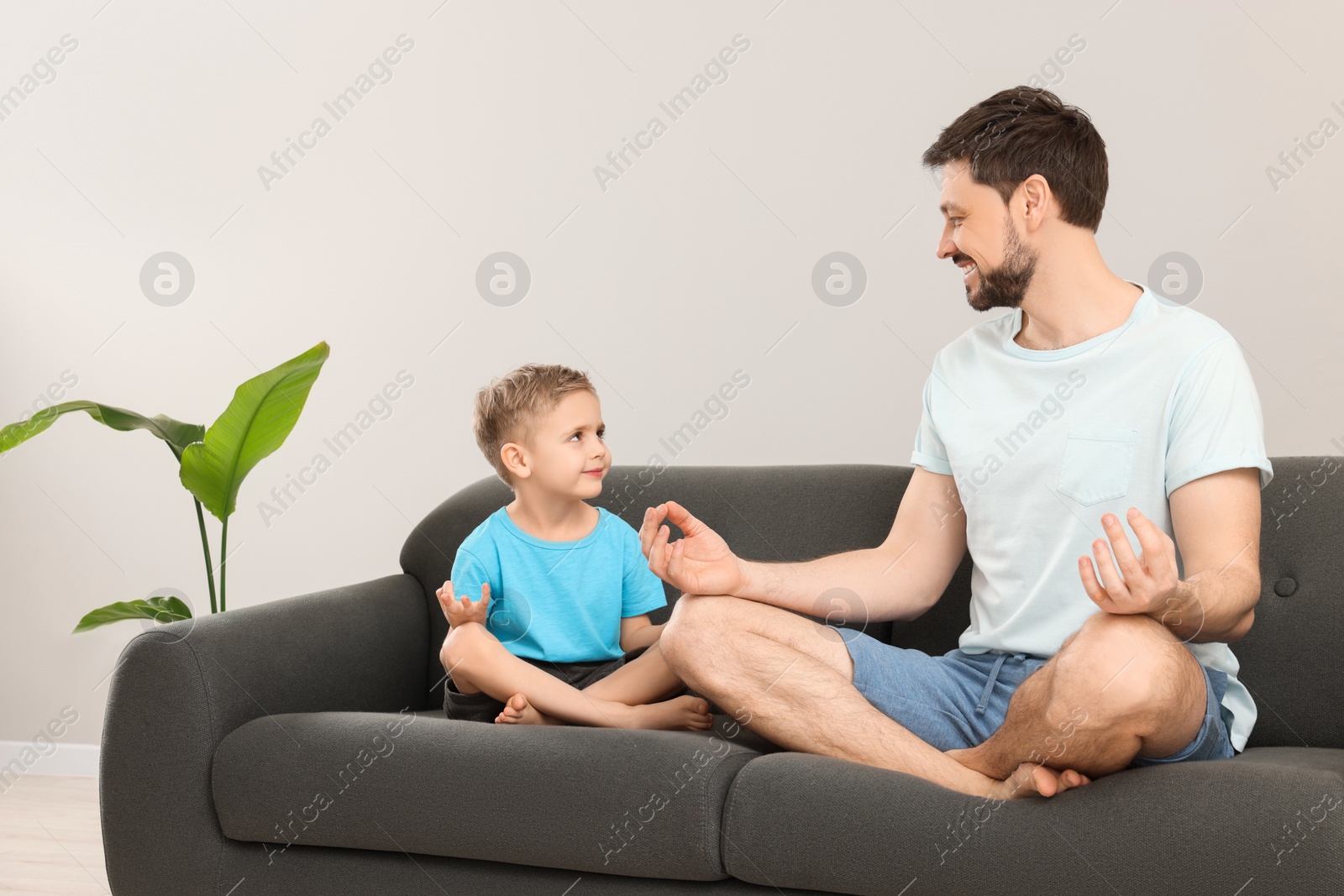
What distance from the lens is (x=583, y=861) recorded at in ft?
5.13

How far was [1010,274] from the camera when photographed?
1.83m

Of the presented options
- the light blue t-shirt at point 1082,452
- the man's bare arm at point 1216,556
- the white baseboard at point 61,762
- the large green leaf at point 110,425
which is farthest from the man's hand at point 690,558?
the white baseboard at point 61,762

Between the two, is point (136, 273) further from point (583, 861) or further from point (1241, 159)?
point (1241, 159)

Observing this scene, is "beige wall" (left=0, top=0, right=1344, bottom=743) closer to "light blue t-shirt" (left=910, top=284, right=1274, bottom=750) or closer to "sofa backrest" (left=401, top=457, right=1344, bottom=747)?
"sofa backrest" (left=401, top=457, right=1344, bottom=747)

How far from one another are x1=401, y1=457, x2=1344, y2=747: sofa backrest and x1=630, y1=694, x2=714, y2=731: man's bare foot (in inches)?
10.0

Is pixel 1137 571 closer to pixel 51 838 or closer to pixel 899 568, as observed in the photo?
pixel 899 568

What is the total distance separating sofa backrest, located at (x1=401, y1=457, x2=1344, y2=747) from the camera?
1.82m

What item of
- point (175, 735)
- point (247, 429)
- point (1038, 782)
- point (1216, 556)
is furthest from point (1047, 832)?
point (247, 429)

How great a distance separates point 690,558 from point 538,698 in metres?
0.34

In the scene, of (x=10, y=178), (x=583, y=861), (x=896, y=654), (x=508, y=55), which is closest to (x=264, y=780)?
(x=583, y=861)

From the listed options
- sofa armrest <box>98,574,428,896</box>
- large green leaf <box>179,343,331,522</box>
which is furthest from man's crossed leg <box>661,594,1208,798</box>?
large green leaf <box>179,343,331,522</box>

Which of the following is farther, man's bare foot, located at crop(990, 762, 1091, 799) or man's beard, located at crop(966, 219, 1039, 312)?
man's beard, located at crop(966, 219, 1039, 312)

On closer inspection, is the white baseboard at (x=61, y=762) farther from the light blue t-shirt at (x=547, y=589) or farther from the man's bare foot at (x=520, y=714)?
the man's bare foot at (x=520, y=714)

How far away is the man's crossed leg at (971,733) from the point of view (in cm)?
134
